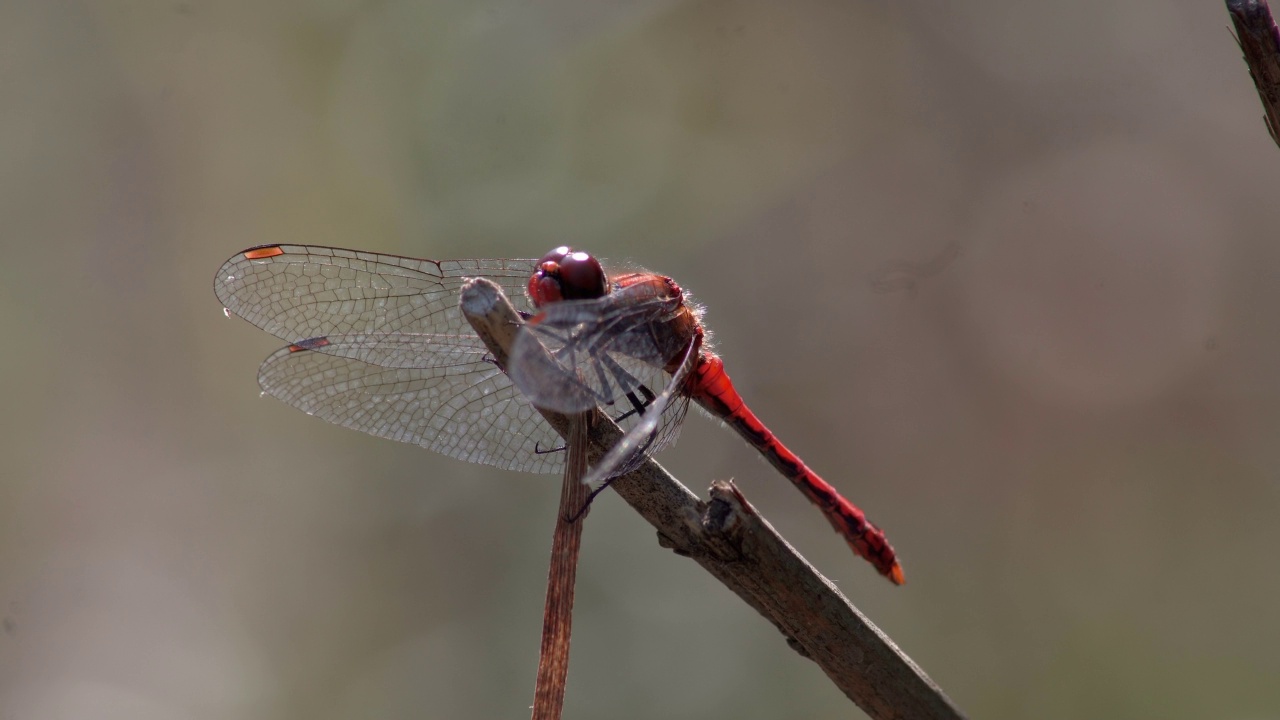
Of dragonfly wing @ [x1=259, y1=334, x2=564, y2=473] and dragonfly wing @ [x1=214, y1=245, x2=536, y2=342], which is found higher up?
dragonfly wing @ [x1=214, y1=245, x2=536, y2=342]

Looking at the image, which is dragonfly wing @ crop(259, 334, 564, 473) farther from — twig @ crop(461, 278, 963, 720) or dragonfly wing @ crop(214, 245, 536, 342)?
twig @ crop(461, 278, 963, 720)

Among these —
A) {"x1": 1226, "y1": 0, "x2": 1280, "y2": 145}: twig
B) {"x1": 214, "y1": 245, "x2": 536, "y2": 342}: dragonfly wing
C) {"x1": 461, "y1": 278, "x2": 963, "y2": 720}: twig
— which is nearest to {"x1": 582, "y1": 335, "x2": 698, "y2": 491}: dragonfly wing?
{"x1": 461, "y1": 278, "x2": 963, "y2": 720}: twig

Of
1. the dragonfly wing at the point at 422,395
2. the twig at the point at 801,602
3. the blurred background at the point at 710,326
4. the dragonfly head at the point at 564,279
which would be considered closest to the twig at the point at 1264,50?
the twig at the point at 801,602

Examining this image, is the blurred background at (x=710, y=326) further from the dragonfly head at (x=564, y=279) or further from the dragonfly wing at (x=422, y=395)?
the dragonfly head at (x=564, y=279)

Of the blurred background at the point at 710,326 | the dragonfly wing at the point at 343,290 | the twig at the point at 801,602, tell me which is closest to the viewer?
the twig at the point at 801,602

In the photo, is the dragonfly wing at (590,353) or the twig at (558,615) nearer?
the twig at (558,615)

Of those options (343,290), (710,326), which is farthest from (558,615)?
(710,326)

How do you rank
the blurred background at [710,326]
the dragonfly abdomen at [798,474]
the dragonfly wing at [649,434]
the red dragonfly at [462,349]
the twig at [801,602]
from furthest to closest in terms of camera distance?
1. the blurred background at [710,326]
2. the dragonfly abdomen at [798,474]
3. the red dragonfly at [462,349]
4. the dragonfly wing at [649,434]
5. the twig at [801,602]

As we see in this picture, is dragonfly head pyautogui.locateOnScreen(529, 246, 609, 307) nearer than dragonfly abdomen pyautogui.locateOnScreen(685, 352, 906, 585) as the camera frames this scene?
Yes
